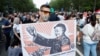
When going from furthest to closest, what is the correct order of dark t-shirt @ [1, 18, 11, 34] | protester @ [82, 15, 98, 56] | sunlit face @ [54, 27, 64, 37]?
dark t-shirt @ [1, 18, 11, 34] → protester @ [82, 15, 98, 56] → sunlit face @ [54, 27, 64, 37]

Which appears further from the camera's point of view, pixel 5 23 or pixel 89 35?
pixel 5 23

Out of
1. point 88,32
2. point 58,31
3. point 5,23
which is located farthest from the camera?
point 5,23

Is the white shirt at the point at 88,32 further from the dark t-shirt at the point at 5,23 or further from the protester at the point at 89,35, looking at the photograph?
the dark t-shirt at the point at 5,23

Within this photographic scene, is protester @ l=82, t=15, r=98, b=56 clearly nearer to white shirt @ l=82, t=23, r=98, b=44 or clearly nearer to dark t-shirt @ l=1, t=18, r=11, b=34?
white shirt @ l=82, t=23, r=98, b=44

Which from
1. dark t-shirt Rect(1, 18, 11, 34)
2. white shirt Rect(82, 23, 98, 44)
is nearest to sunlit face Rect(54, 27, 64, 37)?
white shirt Rect(82, 23, 98, 44)

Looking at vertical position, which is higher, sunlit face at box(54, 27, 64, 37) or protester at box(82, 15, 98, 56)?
sunlit face at box(54, 27, 64, 37)

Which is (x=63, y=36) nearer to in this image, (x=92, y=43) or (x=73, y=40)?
(x=73, y=40)

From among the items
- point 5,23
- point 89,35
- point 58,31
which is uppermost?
point 58,31

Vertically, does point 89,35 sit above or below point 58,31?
below

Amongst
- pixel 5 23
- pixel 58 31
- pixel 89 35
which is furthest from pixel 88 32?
pixel 5 23

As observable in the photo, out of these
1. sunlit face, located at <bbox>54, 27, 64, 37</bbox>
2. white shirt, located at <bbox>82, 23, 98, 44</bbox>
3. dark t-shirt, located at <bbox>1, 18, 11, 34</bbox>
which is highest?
sunlit face, located at <bbox>54, 27, 64, 37</bbox>

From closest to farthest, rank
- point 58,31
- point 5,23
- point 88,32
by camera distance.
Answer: point 58,31 < point 88,32 < point 5,23

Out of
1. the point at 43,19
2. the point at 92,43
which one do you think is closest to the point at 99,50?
the point at 92,43

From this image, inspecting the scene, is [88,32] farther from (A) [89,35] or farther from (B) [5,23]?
(B) [5,23]
